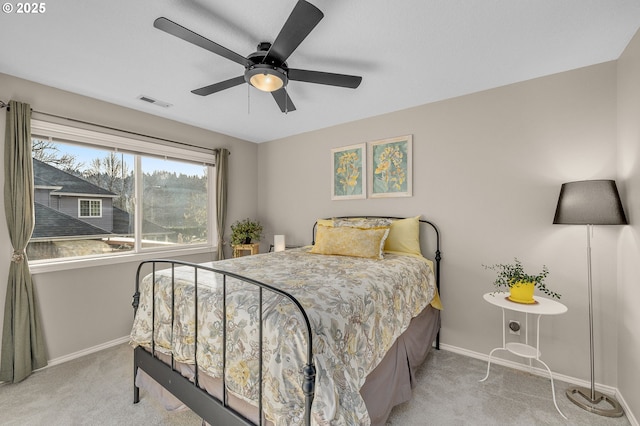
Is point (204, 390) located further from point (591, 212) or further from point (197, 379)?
point (591, 212)

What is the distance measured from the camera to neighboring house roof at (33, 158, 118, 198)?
8.72ft

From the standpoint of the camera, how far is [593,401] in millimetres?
2051

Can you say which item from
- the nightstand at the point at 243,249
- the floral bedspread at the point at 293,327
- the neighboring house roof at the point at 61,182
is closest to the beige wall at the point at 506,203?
the neighboring house roof at the point at 61,182

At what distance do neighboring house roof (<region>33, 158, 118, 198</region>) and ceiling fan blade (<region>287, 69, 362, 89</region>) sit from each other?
2.50 metres

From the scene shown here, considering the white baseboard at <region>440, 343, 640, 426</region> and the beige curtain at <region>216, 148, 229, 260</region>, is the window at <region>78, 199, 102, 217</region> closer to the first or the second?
the beige curtain at <region>216, 148, 229, 260</region>

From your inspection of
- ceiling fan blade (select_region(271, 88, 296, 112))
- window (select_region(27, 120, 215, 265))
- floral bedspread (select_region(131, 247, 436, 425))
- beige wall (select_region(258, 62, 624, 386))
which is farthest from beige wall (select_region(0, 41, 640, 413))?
ceiling fan blade (select_region(271, 88, 296, 112))

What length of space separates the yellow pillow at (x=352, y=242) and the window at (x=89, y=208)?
91.3 inches

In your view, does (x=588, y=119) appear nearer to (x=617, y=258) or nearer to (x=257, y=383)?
(x=617, y=258)

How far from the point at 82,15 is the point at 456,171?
10.3 feet

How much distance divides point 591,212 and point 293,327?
215 cm

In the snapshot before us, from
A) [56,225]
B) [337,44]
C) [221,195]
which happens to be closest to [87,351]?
[56,225]

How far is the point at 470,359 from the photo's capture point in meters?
2.70

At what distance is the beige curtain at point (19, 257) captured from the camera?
2.34 metres

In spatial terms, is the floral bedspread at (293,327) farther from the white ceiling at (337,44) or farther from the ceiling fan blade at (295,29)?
the white ceiling at (337,44)
